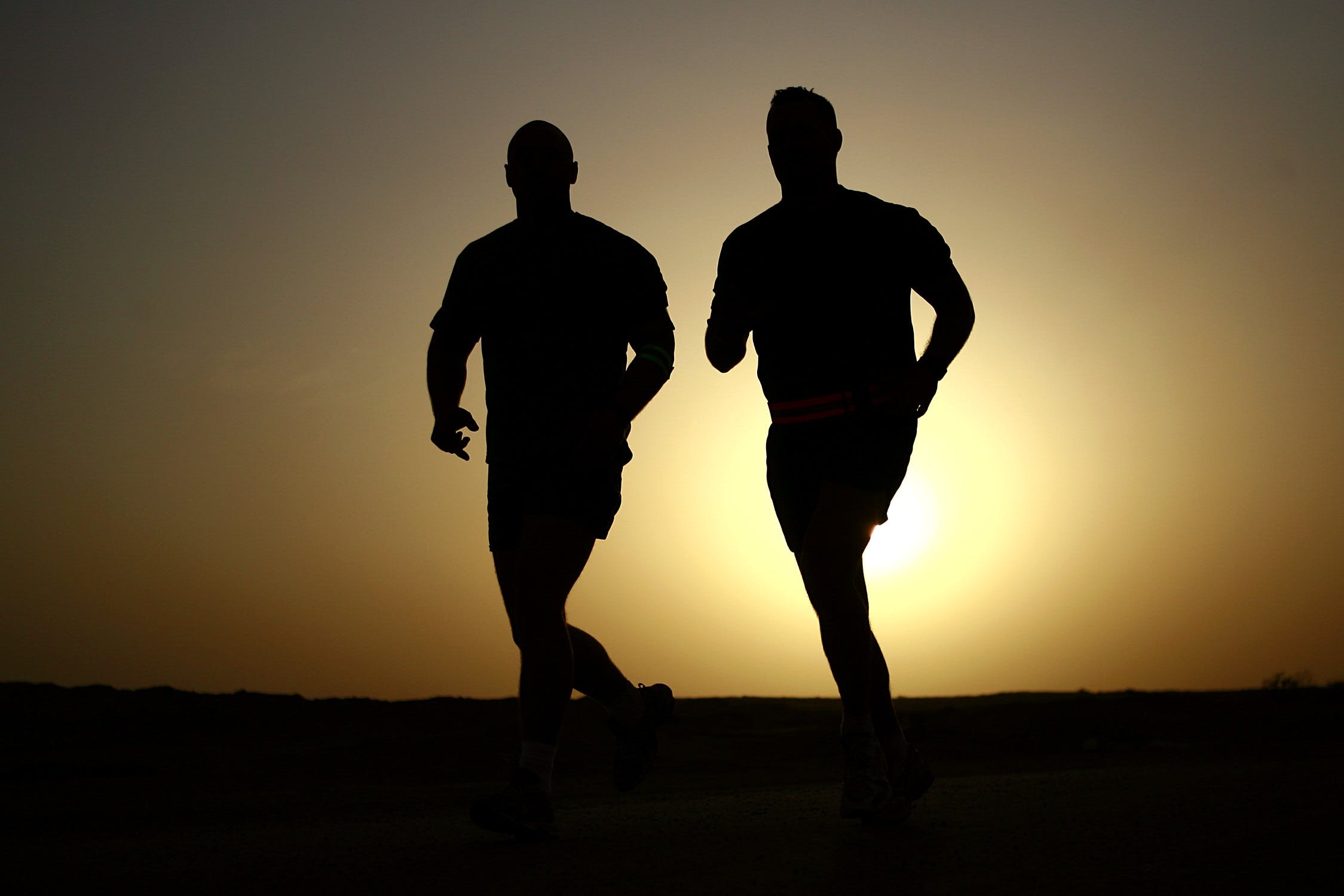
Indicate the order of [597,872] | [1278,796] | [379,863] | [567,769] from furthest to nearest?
[567,769] < [1278,796] < [379,863] < [597,872]

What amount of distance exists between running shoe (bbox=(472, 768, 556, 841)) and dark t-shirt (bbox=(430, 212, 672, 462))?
1018 mm

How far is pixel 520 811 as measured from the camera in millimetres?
3395

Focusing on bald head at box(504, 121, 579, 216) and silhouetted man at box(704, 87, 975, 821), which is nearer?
silhouetted man at box(704, 87, 975, 821)

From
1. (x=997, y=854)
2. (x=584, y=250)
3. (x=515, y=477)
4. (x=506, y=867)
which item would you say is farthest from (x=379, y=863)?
(x=584, y=250)

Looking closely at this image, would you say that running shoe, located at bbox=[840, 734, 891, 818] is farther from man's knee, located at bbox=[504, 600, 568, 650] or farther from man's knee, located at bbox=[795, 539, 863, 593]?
man's knee, located at bbox=[504, 600, 568, 650]

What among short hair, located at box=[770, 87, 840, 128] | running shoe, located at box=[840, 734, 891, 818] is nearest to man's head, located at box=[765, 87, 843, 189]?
short hair, located at box=[770, 87, 840, 128]

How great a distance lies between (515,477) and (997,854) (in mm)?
1862

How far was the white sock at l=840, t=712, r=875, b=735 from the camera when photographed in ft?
11.3

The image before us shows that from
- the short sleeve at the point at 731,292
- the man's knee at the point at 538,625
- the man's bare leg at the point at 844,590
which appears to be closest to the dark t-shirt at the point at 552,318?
the short sleeve at the point at 731,292

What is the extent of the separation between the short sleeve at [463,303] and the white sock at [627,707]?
143 cm

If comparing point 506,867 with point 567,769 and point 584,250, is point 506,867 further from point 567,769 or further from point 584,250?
point 567,769

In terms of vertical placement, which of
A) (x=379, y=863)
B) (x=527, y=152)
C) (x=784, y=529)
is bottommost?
(x=379, y=863)

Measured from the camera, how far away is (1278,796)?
3.43 meters

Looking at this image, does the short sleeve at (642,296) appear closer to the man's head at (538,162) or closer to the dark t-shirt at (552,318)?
the dark t-shirt at (552,318)
